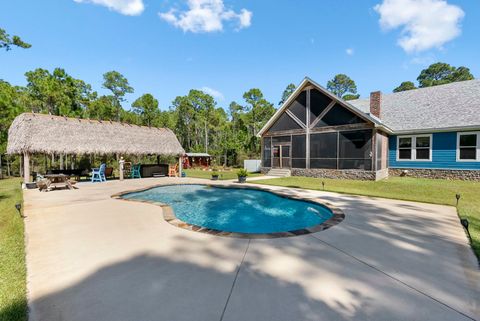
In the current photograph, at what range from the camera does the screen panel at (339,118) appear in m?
15.5

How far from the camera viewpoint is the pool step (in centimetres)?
1844

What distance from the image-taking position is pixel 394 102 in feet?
61.4

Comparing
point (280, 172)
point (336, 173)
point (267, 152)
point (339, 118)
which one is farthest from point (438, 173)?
point (267, 152)

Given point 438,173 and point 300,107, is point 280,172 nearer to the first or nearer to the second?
point 300,107

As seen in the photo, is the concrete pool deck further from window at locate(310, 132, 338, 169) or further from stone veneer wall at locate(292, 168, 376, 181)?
window at locate(310, 132, 338, 169)

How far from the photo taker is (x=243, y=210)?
27.9 feet

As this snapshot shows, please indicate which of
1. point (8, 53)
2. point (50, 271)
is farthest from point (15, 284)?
point (8, 53)

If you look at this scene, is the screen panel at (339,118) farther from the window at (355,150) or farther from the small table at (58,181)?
the small table at (58,181)

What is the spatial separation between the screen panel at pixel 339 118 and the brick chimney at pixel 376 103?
380 cm

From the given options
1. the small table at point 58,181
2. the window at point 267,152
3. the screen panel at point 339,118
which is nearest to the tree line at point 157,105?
the small table at point 58,181

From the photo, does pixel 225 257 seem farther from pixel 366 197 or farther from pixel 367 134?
pixel 367 134

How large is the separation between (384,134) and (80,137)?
21.8 metres

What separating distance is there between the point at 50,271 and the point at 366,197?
33.4 feet

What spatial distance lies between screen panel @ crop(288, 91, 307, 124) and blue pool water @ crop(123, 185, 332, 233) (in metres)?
9.29
